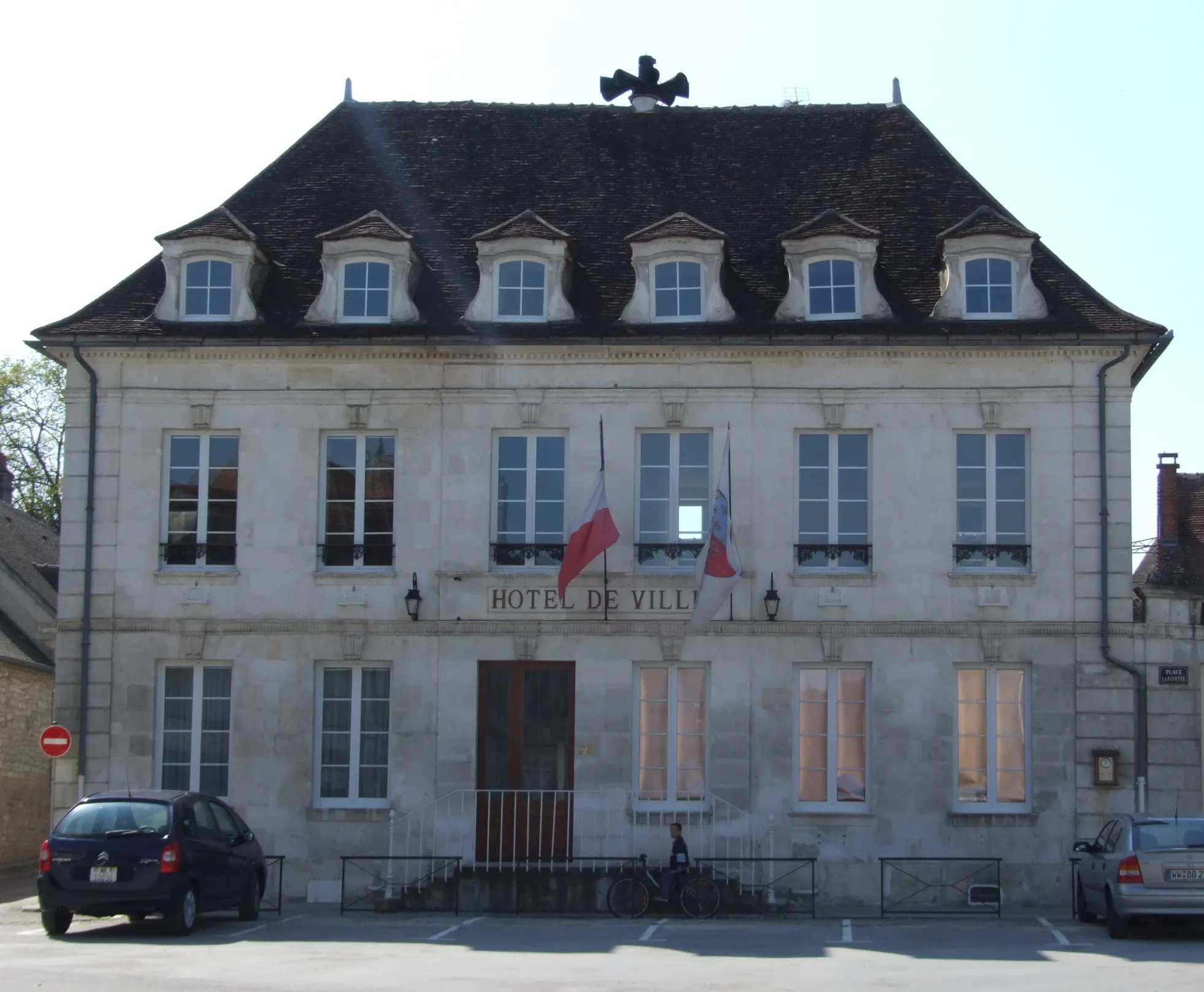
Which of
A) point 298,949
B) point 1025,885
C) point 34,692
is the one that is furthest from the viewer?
point 34,692

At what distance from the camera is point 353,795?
80.4 feet

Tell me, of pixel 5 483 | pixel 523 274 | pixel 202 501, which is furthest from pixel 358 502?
pixel 5 483

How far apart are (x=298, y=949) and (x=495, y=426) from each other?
31.0ft

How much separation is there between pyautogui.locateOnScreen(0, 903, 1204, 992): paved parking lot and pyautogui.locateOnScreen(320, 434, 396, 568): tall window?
548 centimetres

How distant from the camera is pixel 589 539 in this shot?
76.8ft

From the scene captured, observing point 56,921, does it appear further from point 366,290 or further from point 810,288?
point 810,288

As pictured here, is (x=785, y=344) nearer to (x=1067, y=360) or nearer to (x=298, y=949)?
(x=1067, y=360)

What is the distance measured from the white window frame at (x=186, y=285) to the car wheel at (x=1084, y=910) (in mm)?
14626

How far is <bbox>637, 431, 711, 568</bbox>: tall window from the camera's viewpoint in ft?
80.5

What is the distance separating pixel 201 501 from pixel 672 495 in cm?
706

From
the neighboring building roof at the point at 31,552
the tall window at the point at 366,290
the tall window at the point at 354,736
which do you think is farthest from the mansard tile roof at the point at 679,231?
the neighboring building roof at the point at 31,552

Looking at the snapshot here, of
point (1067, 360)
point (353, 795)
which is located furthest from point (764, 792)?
point (1067, 360)

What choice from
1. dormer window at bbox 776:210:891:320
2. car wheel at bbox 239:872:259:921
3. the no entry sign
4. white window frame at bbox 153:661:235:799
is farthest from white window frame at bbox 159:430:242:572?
dormer window at bbox 776:210:891:320

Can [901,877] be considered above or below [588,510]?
below
